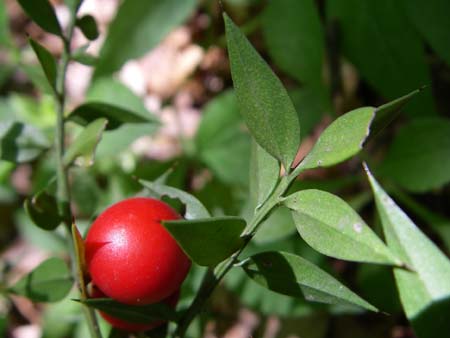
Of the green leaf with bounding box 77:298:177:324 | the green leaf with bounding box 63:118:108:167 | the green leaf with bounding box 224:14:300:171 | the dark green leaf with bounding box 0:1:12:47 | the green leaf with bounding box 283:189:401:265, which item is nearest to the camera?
the green leaf with bounding box 283:189:401:265

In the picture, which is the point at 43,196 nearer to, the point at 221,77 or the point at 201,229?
the point at 201,229

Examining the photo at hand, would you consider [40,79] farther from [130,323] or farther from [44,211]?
[130,323]

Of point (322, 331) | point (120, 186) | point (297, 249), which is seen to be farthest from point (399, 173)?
point (120, 186)

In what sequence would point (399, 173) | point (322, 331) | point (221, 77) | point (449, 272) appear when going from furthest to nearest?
point (221, 77) < point (322, 331) < point (399, 173) < point (449, 272)

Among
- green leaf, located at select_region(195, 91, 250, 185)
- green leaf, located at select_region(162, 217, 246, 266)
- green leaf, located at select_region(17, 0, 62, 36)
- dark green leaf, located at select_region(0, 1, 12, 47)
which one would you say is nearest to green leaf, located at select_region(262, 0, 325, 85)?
green leaf, located at select_region(195, 91, 250, 185)

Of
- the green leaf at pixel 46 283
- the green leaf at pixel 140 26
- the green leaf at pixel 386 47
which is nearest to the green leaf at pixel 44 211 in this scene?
the green leaf at pixel 46 283

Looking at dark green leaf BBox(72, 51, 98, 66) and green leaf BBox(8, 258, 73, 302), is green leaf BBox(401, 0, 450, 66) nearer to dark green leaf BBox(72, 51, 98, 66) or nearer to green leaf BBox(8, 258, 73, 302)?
dark green leaf BBox(72, 51, 98, 66)

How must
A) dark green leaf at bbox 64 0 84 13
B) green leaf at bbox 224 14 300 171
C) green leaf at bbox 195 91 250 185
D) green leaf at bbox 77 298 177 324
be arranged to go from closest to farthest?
1. green leaf at bbox 224 14 300 171
2. green leaf at bbox 77 298 177 324
3. dark green leaf at bbox 64 0 84 13
4. green leaf at bbox 195 91 250 185
